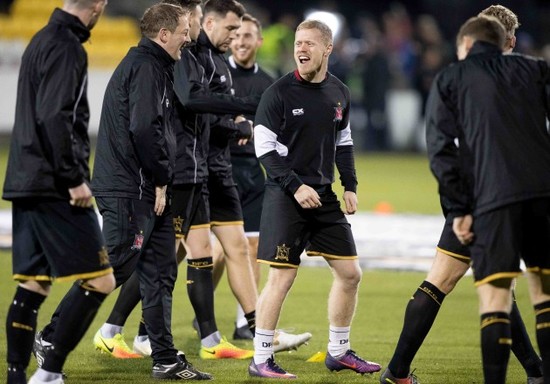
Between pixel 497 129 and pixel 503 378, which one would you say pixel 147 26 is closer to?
pixel 497 129

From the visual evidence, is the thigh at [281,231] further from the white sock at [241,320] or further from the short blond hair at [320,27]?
the white sock at [241,320]

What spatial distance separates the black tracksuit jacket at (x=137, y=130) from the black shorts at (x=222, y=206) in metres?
1.29

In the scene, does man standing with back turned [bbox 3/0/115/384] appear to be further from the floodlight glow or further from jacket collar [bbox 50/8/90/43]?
the floodlight glow

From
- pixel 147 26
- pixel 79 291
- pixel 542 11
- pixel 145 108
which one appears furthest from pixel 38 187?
pixel 542 11

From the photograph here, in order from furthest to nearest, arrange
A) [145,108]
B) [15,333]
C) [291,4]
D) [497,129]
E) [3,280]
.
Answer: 1. [291,4]
2. [3,280]
3. [145,108]
4. [15,333]
5. [497,129]

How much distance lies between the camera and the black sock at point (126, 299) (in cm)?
794

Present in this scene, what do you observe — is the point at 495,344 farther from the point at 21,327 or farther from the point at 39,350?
the point at 39,350

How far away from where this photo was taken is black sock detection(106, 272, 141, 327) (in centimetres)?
794

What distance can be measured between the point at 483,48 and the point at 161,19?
2155mm

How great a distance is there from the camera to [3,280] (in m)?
10.9

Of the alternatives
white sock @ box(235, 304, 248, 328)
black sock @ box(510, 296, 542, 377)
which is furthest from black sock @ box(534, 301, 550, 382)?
white sock @ box(235, 304, 248, 328)

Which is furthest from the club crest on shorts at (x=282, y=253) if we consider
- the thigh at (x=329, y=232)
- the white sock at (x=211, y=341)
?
the white sock at (x=211, y=341)

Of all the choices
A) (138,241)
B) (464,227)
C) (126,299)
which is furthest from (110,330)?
(464,227)

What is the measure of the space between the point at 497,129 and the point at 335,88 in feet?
5.78
